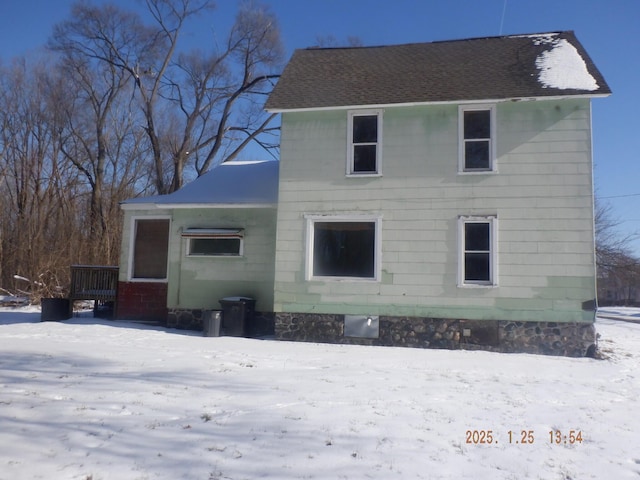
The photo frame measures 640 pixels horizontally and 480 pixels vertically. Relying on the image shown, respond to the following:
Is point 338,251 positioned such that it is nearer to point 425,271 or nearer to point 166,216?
point 425,271

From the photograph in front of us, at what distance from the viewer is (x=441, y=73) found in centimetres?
1205

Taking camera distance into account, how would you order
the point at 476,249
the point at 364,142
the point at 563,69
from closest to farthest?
1. the point at 476,249
2. the point at 563,69
3. the point at 364,142

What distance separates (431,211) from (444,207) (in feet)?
0.90

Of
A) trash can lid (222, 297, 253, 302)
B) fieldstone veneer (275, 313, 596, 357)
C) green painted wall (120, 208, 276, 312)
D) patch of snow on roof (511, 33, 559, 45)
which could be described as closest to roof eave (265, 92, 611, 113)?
green painted wall (120, 208, 276, 312)

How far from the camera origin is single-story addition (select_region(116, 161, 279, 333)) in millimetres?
12578

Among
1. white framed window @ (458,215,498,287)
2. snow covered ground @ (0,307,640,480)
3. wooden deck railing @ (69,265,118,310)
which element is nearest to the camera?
snow covered ground @ (0,307,640,480)

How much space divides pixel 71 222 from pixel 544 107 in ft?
72.8

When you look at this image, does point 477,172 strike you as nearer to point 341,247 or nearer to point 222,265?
point 341,247

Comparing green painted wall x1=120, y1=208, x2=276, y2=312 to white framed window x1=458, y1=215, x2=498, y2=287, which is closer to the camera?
white framed window x1=458, y1=215, x2=498, y2=287

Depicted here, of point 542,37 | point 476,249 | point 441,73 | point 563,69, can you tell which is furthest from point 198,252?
point 542,37

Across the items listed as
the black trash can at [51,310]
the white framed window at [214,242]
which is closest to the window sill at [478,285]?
the white framed window at [214,242]

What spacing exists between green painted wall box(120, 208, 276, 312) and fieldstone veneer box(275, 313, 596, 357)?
139 centimetres

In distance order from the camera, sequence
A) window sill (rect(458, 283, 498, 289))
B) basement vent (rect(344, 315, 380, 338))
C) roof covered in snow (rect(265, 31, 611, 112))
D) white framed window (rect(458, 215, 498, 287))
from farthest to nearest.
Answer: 1. basement vent (rect(344, 315, 380, 338))
2. roof covered in snow (rect(265, 31, 611, 112))
3. white framed window (rect(458, 215, 498, 287))
4. window sill (rect(458, 283, 498, 289))

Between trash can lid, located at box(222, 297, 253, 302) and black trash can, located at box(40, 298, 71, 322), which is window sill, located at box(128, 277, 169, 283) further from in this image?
trash can lid, located at box(222, 297, 253, 302)
